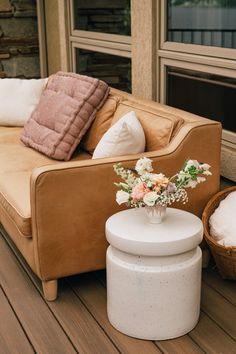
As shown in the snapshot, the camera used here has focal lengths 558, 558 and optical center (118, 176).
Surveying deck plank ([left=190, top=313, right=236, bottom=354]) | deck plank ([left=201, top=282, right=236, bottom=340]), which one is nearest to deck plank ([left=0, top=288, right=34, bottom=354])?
deck plank ([left=190, top=313, right=236, bottom=354])

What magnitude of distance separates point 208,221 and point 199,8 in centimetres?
223

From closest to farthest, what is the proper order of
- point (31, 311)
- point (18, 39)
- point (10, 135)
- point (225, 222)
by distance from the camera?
1. point (31, 311)
2. point (225, 222)
3. point (10, 135)
4. point (18, 39)

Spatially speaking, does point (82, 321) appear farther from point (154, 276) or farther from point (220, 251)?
point (220, 251)

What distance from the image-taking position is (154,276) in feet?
7.42

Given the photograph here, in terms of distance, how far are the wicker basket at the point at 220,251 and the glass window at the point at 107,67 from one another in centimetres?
154

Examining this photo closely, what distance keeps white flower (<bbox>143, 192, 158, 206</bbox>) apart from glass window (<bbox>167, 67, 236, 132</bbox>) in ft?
3.84

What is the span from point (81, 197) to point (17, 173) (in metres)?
0.74

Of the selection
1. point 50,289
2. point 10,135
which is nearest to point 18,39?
point 10,135

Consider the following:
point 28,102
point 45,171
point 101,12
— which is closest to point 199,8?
point 101,12

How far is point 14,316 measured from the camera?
253 centimetres

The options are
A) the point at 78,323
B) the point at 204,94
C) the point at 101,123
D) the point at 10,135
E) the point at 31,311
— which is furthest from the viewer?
the point at 10,135

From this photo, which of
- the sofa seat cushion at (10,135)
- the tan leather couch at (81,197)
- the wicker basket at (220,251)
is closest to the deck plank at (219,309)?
the wicker basket at (220,251)

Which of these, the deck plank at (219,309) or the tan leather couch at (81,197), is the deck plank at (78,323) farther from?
the deck plank at (219,309)

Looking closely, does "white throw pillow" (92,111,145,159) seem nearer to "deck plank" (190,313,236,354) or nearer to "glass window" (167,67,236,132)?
"glass window" (167,67,236,132)
